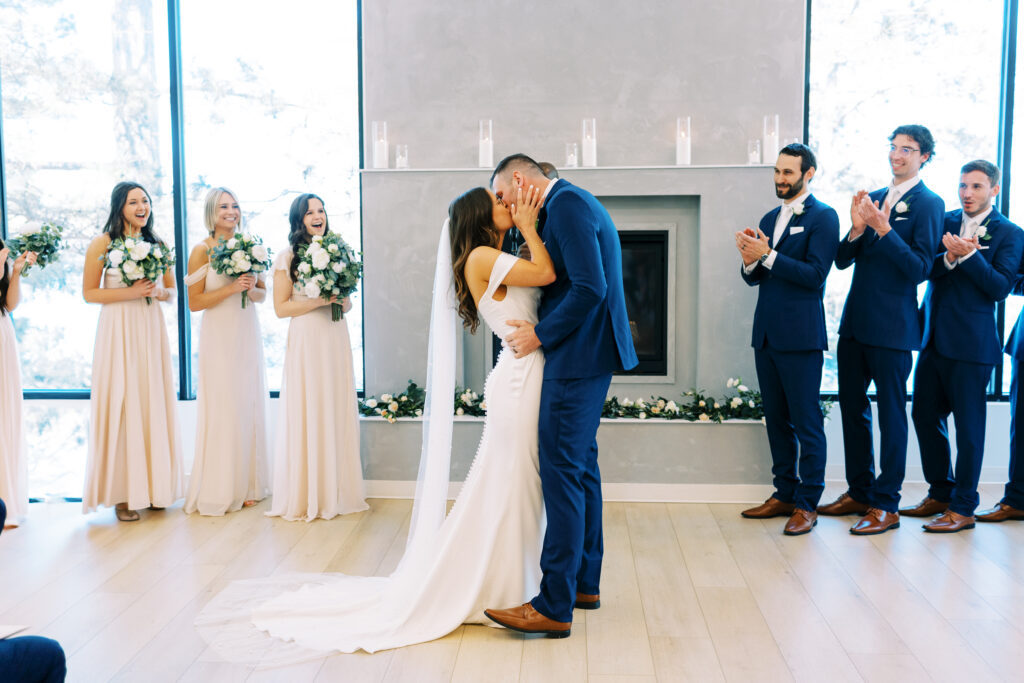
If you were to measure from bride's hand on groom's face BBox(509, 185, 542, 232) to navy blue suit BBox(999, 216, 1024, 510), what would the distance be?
3.18m

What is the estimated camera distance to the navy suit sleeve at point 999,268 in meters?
4.53

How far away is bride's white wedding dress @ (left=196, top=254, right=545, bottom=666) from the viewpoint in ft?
10.8

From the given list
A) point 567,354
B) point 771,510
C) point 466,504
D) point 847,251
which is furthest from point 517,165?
point 771,510

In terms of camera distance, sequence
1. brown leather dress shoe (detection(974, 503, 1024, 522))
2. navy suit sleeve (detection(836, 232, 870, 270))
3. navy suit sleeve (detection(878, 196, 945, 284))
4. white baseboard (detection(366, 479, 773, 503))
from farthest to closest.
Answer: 1. white baseboard (detection(366, 479, 773, 503))
2. brown leather dress shoe (detection(974, 503, 1024, 522))
3. navy suit sleeve (detection(836, 232, 870, 270))
4. navy suit sleeve (detection(878, 196, 945, 284))

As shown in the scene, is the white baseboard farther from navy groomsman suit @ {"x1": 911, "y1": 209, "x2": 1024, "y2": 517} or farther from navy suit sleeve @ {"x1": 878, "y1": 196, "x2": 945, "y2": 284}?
navy suit sleeve @ {"x1": 878, "y1": 196, "x2": 945, "y2": 284}

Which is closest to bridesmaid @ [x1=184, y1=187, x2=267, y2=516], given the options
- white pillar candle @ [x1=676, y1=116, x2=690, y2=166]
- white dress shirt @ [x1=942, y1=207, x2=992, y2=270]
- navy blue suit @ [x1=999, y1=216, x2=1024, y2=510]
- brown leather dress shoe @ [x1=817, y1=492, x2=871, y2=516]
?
white pillar candle @ [x1=676, y1=116, x2=690, y2=166]

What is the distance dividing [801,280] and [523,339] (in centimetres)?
197

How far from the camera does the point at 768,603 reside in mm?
3602

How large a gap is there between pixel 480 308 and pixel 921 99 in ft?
13.5

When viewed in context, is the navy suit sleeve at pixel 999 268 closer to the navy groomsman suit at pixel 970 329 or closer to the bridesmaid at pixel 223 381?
the navy groomsman suit at pixel 970 329

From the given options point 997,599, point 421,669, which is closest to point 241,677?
point 421,669

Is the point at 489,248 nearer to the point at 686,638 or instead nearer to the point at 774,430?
the point at 686,638

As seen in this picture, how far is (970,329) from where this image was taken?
4.61 metres

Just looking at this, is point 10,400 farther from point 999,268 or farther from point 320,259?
point 999,268
